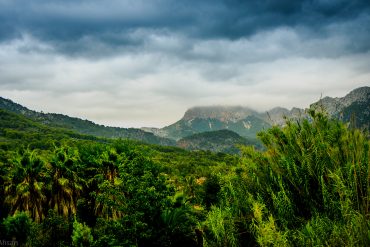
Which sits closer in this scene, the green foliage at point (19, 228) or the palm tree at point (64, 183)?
the green foliage at point (19, 228)

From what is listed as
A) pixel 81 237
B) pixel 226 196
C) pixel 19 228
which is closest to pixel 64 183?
pixel 19 228

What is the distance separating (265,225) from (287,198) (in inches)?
68.4

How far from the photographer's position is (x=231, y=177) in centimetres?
1812

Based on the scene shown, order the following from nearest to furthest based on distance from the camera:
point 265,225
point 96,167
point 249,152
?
point 265,225 → point 249,152 → point 96,167

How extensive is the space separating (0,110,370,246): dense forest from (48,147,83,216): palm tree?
10 cm

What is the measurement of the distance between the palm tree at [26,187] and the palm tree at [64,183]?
1.10 m

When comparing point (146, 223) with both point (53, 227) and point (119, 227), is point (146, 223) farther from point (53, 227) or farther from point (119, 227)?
point (53, 227)

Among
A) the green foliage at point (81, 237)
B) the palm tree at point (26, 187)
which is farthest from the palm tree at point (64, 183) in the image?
the green foliage at point (81, 237)

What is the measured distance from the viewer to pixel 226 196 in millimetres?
17172

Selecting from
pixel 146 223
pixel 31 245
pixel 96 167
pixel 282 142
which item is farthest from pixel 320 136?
pixel 96 167

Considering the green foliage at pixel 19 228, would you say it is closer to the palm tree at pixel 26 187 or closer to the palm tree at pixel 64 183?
the palm tree at pixel 26 187

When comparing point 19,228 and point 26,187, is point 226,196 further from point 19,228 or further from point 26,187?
point 26,187

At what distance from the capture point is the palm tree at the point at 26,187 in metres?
32.7

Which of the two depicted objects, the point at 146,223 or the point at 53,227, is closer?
the point at 146,223
